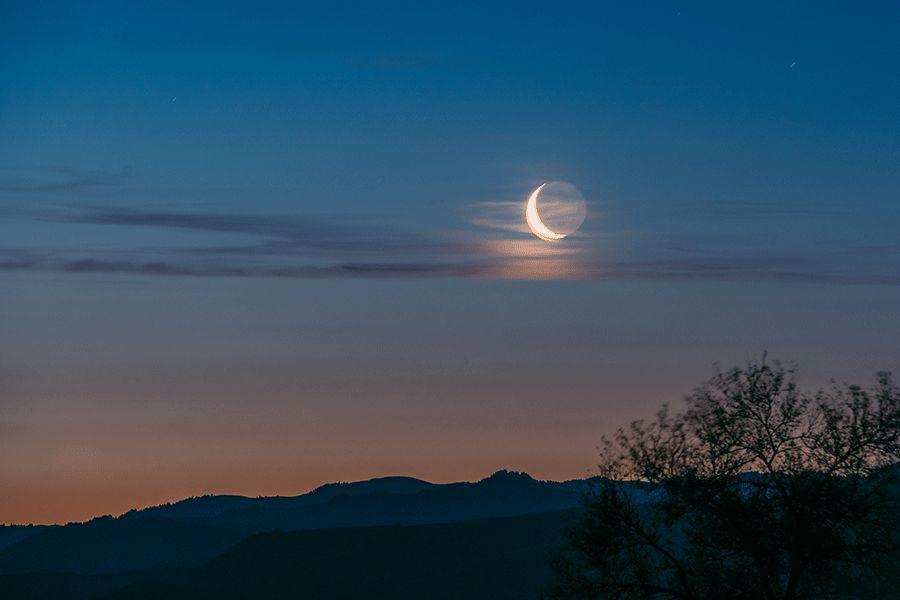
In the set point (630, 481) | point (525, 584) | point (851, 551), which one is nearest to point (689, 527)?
point (630, 481)

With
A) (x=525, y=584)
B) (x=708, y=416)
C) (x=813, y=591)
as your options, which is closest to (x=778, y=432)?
(x=708, y=416)

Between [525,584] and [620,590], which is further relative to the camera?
[525,584]

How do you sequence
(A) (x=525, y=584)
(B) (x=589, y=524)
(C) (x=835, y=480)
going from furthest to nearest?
(A) (x=525, y=584) < (B) (x=589, y=524) < (C) (x=835, y=480)

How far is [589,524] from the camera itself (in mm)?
44219

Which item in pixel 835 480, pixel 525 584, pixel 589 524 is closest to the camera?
pixel 835 480

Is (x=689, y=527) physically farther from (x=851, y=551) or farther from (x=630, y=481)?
(x=851, y=551)

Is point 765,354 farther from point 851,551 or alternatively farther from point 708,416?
point 851,551

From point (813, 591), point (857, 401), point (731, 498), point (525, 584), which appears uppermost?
point (525, 584)

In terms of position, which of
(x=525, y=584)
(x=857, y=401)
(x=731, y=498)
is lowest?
(x=731, y=498)

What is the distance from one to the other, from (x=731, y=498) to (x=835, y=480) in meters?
3.37

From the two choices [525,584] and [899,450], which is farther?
[525,584]

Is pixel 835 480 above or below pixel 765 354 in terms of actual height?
below

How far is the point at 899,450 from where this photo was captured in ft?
136

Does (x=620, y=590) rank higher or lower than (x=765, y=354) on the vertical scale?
lower
